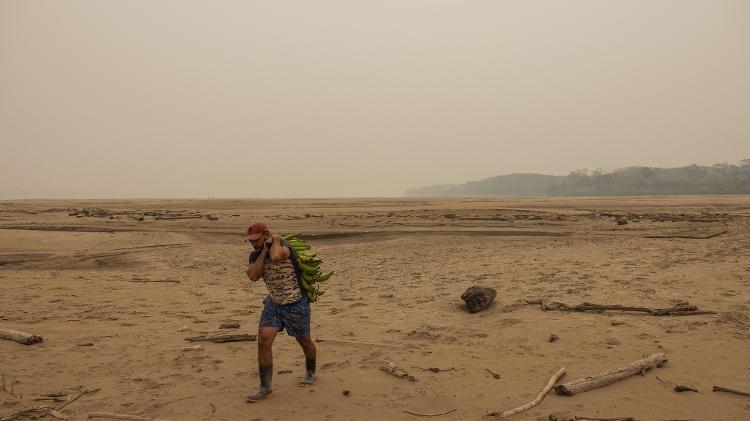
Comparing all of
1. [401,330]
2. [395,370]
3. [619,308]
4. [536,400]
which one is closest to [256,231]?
[395,370]

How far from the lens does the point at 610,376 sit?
5863 millimetres

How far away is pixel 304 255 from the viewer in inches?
248

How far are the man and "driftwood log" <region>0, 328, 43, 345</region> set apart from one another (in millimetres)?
4276

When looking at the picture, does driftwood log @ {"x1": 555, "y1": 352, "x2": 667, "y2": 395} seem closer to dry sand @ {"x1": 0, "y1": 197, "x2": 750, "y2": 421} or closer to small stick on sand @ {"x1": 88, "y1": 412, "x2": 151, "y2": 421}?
dry sand @ {"x1": 0, "y1": 197, "x2": 750, "y2": 421}

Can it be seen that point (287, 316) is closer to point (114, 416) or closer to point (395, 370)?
point (395, 370)

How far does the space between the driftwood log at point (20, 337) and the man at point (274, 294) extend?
4276mm

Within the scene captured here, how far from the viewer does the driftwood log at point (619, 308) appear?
8438 mm

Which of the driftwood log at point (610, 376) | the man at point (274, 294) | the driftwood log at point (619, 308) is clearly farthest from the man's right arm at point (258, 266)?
the driftwood log at point (619, 308)

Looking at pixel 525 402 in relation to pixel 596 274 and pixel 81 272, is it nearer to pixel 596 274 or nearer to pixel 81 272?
pixel 596 274

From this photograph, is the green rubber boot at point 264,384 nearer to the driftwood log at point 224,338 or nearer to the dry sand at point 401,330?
the dry sand at point 401,330

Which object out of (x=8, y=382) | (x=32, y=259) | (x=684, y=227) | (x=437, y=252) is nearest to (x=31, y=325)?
(x=8, y=382)

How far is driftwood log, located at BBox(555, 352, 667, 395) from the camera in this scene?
5605 mm

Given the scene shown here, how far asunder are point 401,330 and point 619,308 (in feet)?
13.1

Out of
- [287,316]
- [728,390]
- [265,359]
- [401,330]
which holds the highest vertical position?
[287,316]
